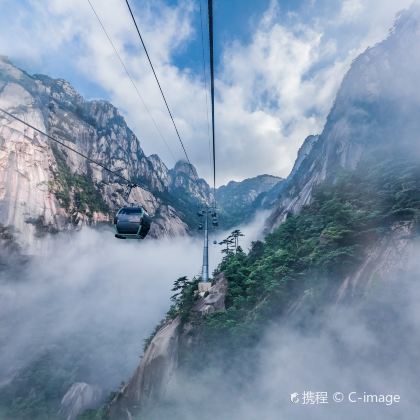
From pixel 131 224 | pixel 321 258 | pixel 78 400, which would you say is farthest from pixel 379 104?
pixel 78 400

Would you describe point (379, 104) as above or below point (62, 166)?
above

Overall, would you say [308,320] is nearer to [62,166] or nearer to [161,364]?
[161,364]

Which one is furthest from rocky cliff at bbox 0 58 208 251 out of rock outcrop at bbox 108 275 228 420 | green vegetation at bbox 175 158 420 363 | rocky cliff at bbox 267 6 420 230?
rocky cliff at bbox 267 6 420 230

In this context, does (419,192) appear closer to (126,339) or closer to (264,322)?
(264,322)

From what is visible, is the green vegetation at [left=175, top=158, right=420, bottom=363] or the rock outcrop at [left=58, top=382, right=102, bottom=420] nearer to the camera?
the green vegetation at [left=175, top=158, right=420, bottom=363]

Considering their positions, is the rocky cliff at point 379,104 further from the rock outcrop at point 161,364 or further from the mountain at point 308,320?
the rock outcrop at point 161,364

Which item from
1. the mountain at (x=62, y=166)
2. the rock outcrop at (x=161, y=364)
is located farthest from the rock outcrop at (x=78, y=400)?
the rock outcrop at (x=161, y=364)

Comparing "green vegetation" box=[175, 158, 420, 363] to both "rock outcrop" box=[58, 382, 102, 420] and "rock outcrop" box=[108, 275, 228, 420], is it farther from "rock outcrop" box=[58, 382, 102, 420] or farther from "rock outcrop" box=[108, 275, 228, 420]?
"rock outcrop" box=[58, 382, 102, 420]
